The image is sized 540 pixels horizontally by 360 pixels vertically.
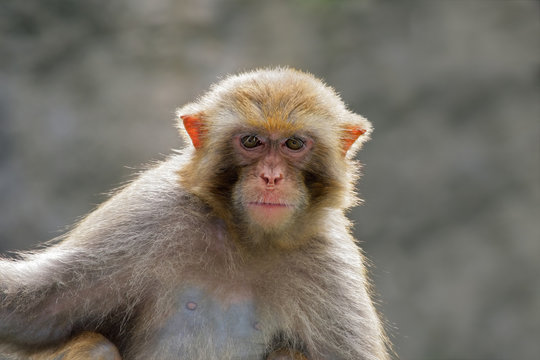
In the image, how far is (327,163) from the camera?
5.56 m

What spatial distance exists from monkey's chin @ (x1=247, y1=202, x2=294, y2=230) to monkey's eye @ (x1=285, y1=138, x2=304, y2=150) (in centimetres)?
37

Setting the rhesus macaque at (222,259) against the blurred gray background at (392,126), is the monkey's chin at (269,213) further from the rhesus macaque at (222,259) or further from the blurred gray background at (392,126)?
the blurred gray background at (392,126)

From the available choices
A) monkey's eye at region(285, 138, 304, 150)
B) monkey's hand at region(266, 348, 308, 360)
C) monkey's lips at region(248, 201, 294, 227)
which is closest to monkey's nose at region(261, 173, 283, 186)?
monkey's lips at region(248, 201, 294, 227)

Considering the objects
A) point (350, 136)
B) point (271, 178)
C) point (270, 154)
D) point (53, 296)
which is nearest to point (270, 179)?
point (271, 178)

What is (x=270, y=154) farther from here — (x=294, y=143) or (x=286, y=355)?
(x=286, y=355)

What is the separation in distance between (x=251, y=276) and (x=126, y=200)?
38.3 inches

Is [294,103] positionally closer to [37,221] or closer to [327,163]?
[327,163]

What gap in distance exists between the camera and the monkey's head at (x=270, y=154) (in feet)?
Result: 17.5

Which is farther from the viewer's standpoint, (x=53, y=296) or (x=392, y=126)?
(x=392, y=126)

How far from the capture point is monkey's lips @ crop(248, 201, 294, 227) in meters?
5.29

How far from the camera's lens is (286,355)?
5500 millimetres

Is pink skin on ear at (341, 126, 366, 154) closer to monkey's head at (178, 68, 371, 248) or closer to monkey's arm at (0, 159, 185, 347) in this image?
monkey's head at (178, 68, 371, 248)

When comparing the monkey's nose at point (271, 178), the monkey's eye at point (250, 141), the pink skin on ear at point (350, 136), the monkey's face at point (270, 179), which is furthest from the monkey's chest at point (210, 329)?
the pink skin on ear at point (350, 136)

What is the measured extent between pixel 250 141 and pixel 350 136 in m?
0.77
